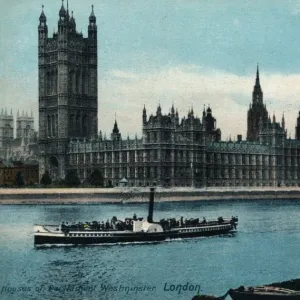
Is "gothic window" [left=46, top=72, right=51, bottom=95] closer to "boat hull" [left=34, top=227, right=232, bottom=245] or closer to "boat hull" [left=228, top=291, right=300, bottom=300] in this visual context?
"boat hull" [left=34, top=227, right=232, bottom=245]

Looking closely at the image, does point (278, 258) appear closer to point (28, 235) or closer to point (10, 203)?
point (28, 235)

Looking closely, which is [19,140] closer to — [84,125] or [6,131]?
[6,131]

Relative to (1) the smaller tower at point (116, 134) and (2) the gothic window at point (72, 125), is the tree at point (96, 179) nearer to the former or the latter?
(1) the smaller tower at point (116, 134)

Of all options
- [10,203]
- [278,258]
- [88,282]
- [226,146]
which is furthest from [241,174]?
[88,282]

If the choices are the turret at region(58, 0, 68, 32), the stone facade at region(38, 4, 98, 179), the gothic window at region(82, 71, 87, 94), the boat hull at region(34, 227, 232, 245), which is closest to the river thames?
the boat hull at region(34, 227, 232, 245)

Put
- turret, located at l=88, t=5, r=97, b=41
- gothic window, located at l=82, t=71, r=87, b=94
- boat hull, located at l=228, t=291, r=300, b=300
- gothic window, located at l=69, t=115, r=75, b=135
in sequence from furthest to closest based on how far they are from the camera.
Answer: gothic window, located at l=69, t=115, r=75, b=135 < gothic window, located at l=82, t=71, r=87, b=94 < turret, located at l=88, t=5, r=97, b=41 < boat hull, located at l=228, t=291, r=300, b=300

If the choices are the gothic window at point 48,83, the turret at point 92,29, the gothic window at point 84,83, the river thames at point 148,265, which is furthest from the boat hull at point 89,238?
the gothic window at point 48,83
